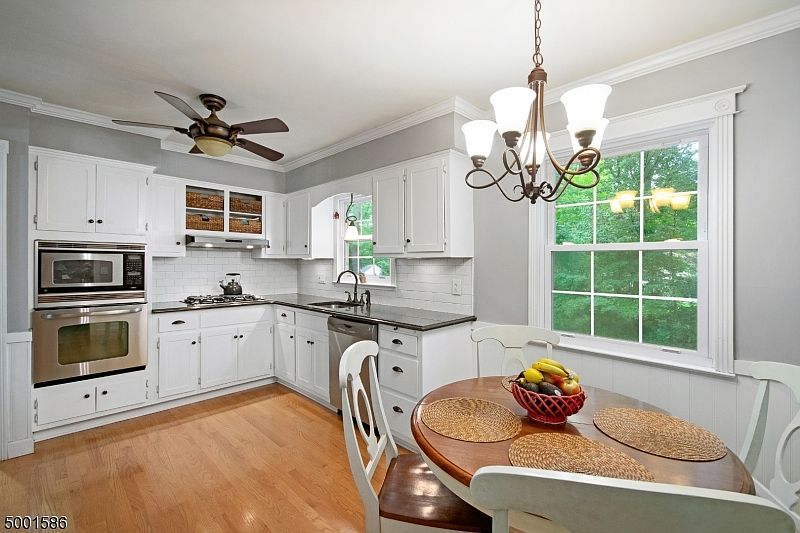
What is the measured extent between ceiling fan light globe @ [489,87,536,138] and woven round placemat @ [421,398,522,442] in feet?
3.54

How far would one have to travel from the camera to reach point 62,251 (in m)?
2.91

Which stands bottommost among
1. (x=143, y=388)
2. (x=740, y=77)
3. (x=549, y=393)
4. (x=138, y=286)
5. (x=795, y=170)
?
(x=143, y=388)

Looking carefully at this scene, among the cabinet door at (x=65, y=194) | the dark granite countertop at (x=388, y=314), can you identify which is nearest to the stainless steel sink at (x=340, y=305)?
the dark granite countertop at (x=388, y=314)

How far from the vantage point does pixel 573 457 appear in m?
1.13

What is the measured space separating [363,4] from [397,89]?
2.92ft

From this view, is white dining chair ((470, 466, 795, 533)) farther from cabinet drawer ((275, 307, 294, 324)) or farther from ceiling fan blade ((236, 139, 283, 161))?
cabinet drawer ((275, 307, 294, 324))

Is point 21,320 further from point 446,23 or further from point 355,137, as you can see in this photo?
point 446,23

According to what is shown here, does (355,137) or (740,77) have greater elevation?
(355,137)

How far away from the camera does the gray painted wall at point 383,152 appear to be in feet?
9.68

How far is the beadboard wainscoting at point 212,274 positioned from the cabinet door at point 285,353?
2.81ft

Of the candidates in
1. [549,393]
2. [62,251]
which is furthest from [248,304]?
[549,393]

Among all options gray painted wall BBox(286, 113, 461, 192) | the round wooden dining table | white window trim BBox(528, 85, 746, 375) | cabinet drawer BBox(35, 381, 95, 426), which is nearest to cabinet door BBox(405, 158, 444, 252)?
gray painted wall BBox(286, 113, 461, 192)

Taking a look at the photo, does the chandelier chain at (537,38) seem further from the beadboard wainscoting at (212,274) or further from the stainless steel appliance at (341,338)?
the beadboard wainscoting at (212,274)

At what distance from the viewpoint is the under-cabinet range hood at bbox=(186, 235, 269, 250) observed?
12.5 feet
